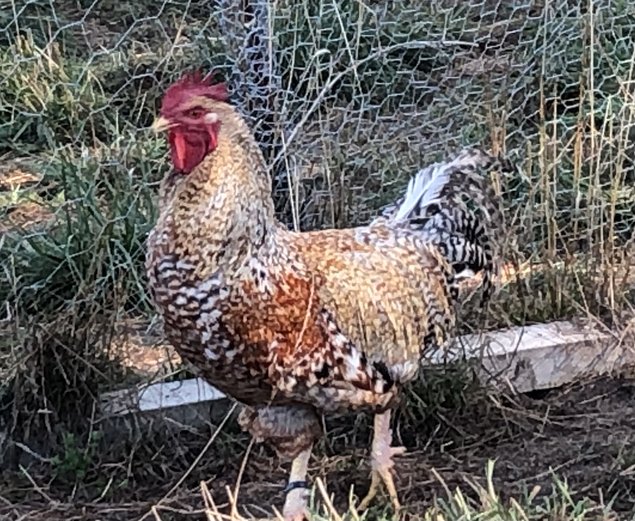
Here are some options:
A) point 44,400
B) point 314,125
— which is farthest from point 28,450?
point 314,125

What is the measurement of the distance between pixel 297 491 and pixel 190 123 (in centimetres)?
86

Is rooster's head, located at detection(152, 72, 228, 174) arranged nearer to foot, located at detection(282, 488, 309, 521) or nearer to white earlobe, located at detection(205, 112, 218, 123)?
white earlobe, located at detection(205, 112, 218, 123)

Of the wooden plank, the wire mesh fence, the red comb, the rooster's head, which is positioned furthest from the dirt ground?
the red comb

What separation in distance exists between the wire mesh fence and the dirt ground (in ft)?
0.77

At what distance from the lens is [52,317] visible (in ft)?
11.9

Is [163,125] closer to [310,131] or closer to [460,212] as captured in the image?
[460,212]

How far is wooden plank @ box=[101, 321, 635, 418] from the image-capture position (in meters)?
3.56

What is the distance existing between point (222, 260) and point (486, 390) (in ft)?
3.37

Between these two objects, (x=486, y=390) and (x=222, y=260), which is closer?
(x=222, y=260)

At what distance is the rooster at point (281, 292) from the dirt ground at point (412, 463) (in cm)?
16

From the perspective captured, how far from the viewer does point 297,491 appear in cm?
312

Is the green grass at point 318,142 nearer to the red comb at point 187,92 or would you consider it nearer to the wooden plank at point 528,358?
the wooden plank at point 528,358

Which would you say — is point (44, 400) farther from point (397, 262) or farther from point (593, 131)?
point (593, 131)

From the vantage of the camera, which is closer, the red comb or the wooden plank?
the red comb
